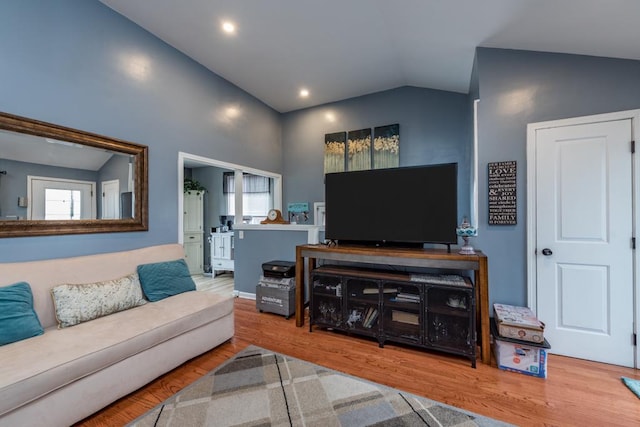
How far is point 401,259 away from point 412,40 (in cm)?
238

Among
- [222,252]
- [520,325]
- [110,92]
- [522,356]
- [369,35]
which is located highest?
[369,35]

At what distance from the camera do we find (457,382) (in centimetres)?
203

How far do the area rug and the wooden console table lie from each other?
862 millimetres

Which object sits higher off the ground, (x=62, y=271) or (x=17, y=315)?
(x=62, y=271)

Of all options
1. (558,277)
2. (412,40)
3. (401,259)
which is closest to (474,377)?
(401,259)

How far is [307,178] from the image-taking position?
5070 millimetres

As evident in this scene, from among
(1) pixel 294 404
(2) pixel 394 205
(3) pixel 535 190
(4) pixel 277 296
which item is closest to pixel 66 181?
(4) pixel 277 296

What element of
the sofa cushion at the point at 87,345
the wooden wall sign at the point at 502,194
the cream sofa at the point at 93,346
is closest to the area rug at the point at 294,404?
the cream sofa at the point at 93,346

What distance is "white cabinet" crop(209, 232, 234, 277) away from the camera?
539 centimetres

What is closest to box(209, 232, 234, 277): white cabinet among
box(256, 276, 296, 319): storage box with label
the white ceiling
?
box(256, 276, 296, 319): storage box with label

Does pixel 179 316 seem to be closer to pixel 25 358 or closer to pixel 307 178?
pixel 25 358

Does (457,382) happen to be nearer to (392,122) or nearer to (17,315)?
(17,315)

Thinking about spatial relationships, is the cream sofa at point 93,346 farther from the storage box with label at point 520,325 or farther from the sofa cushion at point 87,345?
the storage box with label at point 520,325

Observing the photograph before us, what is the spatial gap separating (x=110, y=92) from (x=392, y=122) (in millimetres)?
3789
